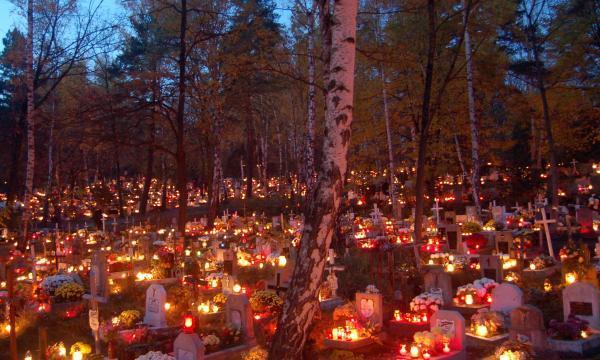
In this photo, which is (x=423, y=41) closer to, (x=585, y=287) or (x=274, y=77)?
(x=274, y=77)

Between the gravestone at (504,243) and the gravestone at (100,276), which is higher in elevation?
the gravestone at (504,243)

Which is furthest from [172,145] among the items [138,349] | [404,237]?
[138,349]

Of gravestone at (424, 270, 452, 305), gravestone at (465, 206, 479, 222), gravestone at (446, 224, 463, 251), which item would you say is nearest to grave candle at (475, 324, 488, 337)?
gravestone at (424, 270, 452, 305)

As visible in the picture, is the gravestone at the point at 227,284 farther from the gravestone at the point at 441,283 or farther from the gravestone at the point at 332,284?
the gravestone at the point at 441,283

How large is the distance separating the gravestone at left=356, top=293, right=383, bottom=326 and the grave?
1593 millimetres

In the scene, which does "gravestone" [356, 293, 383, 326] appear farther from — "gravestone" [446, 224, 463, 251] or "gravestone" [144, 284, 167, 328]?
"gravestone" [446, 224, 463, 251]

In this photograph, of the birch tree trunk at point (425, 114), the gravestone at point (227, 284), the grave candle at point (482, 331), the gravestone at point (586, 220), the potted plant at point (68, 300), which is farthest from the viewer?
the gravestone at point (586, 220)

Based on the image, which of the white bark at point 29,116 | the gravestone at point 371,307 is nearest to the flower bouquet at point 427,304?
the gravestone at point 371,307

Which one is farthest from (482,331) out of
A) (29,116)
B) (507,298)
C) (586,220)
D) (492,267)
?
(29,116)

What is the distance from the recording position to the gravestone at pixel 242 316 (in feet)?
36.0

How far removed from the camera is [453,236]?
19.1m

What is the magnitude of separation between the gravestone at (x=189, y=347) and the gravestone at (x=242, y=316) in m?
1.93

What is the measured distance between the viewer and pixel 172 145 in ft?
127

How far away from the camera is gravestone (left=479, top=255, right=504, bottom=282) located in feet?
45.6
